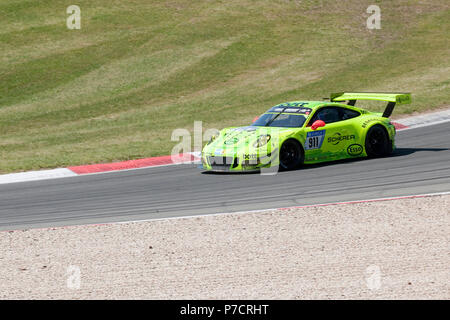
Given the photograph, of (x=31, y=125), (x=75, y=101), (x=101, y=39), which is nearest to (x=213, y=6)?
(x=101, y=39)

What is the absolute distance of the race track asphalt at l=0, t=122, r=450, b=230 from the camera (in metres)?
12.2

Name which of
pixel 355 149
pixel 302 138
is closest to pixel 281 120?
pixel 302 138

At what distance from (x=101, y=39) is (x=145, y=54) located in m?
3.49

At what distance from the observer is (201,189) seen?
13875 millimetres

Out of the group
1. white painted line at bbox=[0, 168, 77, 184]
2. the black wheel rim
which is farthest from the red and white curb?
the black wheel rim

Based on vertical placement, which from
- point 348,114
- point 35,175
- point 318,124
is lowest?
point 35,175

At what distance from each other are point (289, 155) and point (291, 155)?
44 millimetres

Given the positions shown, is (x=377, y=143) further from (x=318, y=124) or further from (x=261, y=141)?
(x=261, y=141)

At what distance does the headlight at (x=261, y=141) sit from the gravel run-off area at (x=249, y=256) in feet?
10.8

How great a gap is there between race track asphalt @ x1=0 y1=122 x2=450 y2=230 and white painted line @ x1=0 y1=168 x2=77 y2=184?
47 cm

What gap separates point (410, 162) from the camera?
15.2 m

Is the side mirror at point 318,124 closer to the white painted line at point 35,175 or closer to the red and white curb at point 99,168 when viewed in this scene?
the red and white curb at point 99,168

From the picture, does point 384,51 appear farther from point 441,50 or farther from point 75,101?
point 75,101

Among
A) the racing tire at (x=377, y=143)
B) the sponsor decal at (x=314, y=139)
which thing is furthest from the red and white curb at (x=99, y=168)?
the racing tire at (x=377, y=143)
